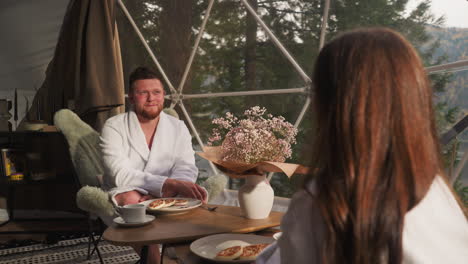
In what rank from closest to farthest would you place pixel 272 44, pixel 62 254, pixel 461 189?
pixel 461 189, pixel 62 254, pixel 272 44

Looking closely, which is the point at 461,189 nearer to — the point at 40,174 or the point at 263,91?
the point at 263,91

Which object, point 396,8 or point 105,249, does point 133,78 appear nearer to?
point 105,249

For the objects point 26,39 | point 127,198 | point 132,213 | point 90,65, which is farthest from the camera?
point 26,39

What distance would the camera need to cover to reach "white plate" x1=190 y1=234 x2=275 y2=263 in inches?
49.3

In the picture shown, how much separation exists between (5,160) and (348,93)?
3.78m

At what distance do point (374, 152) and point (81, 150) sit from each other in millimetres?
2585

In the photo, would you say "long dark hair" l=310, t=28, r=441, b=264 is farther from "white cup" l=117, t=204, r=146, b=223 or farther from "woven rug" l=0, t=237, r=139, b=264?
"woven rug" l=0, t=237, r=139, b=264

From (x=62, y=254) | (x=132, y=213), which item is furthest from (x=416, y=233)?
(x=62, y=254)

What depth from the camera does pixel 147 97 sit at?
266cm

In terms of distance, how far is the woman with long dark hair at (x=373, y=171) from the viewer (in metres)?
0.68

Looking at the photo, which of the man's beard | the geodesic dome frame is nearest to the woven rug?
the man's beard

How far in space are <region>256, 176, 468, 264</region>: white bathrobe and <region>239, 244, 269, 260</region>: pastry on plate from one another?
480mm

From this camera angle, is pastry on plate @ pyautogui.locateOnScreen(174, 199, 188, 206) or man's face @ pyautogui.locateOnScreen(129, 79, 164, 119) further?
man's face @ pyautogui.locateOnScreen(129, 79, 164, 119)

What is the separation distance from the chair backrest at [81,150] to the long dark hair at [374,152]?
2.40m
